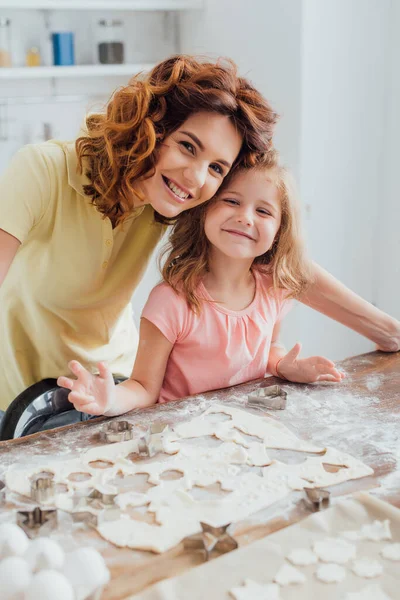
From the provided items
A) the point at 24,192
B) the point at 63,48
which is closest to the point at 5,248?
the point at 24,192

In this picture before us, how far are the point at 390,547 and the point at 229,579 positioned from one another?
0.64 feet

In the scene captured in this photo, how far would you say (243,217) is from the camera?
4.53 ft

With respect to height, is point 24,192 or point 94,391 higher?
point 24,192

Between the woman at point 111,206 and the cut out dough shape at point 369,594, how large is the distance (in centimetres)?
77

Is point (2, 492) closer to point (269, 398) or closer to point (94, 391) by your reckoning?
point (94, 391)

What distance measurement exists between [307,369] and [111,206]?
→ 49 cm

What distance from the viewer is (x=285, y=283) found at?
1.51 meters

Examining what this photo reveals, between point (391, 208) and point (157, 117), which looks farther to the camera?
point (391, 208)

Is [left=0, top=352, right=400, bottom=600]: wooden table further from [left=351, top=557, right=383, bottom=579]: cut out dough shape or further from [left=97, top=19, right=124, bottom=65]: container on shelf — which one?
[left=97, top=19, right=124, bottom=65]: container on shelf

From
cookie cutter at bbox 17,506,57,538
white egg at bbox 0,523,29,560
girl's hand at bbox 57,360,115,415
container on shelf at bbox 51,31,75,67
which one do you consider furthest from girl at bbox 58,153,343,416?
container on shelf at bbox 51,31,75,67

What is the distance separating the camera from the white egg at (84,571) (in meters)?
0.75

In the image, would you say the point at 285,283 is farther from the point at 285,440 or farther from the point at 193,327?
the point at 285,440

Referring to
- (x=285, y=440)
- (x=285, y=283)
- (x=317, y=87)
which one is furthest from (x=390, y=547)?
(x=317, y=87)

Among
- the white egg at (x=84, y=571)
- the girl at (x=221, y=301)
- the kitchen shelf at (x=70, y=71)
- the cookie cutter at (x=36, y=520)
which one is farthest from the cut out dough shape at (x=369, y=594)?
the kitchen shelf at (x=70, y=71)
